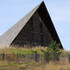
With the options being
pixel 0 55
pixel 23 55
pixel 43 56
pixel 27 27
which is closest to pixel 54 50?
pixel 43 56

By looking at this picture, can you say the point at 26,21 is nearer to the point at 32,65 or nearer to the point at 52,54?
the point at 52,54


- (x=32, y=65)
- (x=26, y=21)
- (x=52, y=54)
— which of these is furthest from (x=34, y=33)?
(x=32, y=65)

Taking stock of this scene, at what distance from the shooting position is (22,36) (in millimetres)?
35719

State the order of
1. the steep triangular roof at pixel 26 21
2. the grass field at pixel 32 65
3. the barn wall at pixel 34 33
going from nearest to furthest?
the grass field at pixel 32 65, the steep triangular roof at pixel 26 21, the barn wall at pixel 34 33

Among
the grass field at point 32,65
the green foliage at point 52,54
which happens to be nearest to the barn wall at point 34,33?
the grass field at point 32,65

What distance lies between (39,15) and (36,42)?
4.10 m

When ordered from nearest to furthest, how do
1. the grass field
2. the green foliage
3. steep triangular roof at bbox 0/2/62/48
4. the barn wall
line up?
the grass field, the green foliage, steep triangular roof at bbox 0/2/62/48, the barn wall

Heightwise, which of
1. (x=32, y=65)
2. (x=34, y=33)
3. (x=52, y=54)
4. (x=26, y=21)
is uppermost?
(x=26, y=21)

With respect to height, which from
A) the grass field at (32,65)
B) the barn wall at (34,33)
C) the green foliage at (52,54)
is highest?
the barn wall at (34,33)

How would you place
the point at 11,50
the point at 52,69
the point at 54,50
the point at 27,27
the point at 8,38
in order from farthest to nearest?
the point at 27,27 → the point at 8,38 → the point at 11,50 → the point at 54,50 → the point at 52,69

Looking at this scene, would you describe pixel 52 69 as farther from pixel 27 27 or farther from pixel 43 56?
pixel 27 27

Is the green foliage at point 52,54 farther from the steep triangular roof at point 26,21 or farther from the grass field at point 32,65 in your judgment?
the steep triangular roof at point 26,21

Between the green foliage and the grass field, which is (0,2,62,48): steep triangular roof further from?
the green foliage

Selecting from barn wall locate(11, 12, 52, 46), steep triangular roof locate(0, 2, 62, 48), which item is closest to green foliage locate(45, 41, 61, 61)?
steep triangular roof locate(0, 2, 62, 48)
